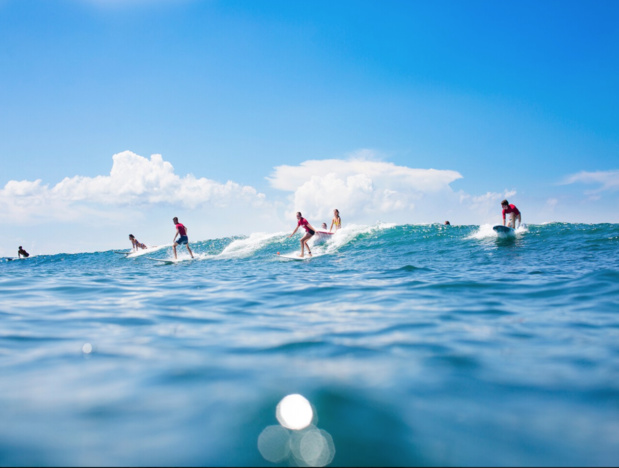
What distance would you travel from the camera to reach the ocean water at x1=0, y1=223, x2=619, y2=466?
1.73 meters

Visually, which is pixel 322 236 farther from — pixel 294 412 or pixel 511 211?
pixel 294 412

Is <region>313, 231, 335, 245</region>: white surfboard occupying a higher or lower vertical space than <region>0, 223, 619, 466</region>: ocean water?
higher

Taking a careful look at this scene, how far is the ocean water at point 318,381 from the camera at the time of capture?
1.73 meters

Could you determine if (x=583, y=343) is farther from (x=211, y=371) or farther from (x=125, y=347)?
(x=125, y=347)

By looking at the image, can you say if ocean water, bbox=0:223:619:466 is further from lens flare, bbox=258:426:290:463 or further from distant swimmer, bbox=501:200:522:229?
distant swimmer, bbox=501:200:522:229

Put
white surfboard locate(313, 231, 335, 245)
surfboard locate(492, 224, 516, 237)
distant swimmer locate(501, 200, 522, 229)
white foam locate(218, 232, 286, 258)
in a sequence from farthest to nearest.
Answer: white foam locate(218, 232, 286, 258), white surfboard locate(313, 231, 335, 245), surfboard locate(492, 224, 516, 237), distant swimmer locate(501, 200, 522, 229)

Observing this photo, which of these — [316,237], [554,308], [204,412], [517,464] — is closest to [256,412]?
[204,412]

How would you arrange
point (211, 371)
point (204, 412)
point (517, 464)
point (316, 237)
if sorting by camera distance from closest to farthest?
point (517, 464), point (204, 412), point (211, 371), point (316, 237)

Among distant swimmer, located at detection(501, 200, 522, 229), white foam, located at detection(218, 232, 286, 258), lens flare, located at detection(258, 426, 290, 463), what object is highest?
distant swimmer, located at detection(501, 200, 522, 229)

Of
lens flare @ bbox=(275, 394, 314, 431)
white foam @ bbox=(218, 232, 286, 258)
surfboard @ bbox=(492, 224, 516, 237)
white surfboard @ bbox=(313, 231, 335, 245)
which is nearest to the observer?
lens flare @ bbox=(275, 394, 314, 431)

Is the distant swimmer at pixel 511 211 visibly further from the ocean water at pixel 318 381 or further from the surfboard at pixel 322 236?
the ocean water at pixel 318 381

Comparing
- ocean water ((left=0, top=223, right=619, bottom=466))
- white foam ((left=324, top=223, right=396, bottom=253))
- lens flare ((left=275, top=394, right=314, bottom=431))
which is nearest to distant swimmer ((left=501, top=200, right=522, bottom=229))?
white foam ((left=324, top=223, right=396, bottom=253))

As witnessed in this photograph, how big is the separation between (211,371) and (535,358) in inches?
109

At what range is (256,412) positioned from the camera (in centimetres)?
208
